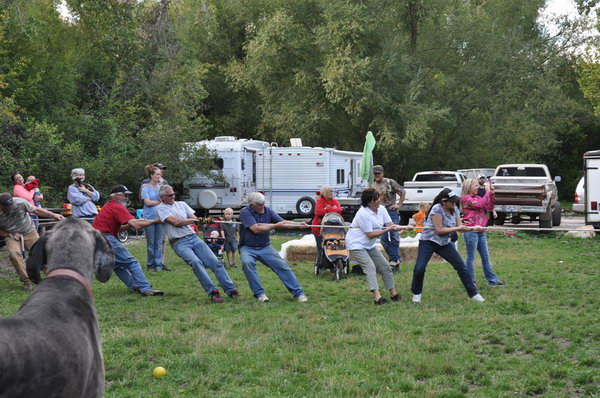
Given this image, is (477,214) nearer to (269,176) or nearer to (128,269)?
(128,269)

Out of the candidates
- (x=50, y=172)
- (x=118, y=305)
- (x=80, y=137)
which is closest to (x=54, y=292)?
(x=118, y=305)

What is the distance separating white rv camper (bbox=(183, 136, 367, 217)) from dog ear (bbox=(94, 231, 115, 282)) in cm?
2059

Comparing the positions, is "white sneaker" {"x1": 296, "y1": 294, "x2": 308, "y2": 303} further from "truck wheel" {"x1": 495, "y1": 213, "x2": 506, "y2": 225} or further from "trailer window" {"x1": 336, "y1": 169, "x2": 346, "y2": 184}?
"trailer window" {"x1": 336, "y1": 169, "x2": 346, "y2": 184}

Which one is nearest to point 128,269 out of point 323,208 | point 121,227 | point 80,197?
point 121,227

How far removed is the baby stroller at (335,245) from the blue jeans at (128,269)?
330 cm

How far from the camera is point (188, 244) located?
37.2ft

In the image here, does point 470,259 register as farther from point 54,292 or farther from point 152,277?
point 54,292

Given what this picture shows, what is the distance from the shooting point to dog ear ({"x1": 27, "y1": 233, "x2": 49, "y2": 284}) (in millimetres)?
4387

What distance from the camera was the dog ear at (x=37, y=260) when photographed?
173 inches

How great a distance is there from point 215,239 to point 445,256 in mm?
5611

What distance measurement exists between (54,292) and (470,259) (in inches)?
349

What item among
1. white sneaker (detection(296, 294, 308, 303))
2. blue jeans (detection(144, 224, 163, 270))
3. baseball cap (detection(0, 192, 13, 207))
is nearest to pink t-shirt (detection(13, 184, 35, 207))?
baseball cap (detection(0, 192, 13, 207))

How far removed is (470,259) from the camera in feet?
39.4

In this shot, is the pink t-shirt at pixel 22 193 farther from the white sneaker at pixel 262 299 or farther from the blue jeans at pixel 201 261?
the white sneaker at pixel 262 299
